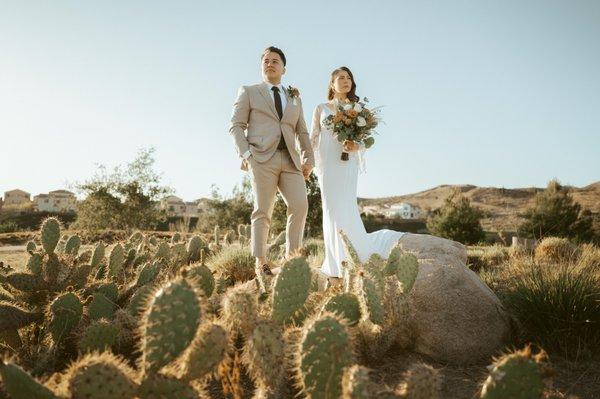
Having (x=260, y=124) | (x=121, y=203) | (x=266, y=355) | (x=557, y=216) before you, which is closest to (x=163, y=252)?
(x=260, y=124)

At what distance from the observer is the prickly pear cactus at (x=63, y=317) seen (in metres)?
2.57

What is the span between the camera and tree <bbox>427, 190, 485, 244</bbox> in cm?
2379

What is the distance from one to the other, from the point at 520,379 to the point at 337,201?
3.69m

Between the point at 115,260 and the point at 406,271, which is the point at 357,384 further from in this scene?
the point at 115,260

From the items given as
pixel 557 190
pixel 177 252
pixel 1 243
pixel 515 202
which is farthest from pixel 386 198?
pixel 177 252

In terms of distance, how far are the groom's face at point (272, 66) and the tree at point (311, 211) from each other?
543 inches

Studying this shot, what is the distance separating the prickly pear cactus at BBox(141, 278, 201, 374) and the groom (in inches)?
110

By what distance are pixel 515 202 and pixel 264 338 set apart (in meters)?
70.4

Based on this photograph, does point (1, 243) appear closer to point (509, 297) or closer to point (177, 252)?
point (177, 252)

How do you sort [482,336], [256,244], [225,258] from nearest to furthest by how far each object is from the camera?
1. [482,336]
2. [256,244]
3. [225,258]

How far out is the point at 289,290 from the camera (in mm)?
2355

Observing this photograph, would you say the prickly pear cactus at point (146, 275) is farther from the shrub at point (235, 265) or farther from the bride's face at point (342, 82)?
the bride's face at point (342, 82)

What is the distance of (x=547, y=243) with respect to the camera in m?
9.35

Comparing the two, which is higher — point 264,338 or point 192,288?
point 192,288
